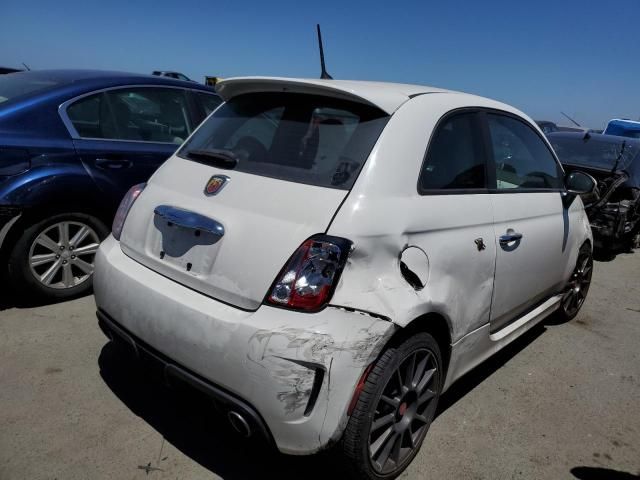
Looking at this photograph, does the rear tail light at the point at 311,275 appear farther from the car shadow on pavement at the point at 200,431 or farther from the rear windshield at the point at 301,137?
the car shadow on pavement at the point at 200,431

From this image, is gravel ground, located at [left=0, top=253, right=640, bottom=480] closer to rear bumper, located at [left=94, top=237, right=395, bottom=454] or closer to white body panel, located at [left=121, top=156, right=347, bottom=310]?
rear bumper, located at [left=94, top=237, right=395, bottom=454]

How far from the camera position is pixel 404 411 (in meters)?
2.29

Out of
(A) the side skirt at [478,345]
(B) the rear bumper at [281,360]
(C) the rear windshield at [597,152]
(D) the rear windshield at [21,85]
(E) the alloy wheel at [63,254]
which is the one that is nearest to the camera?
(B) the rear bumper at [281,360]

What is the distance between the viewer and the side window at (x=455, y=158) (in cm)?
235

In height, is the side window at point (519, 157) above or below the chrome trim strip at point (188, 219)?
A: below

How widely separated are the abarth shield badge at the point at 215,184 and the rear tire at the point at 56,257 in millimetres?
1839

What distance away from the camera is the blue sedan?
11.2 feet

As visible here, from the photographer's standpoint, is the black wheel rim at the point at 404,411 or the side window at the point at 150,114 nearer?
the black wheel rim at the point at 404,411

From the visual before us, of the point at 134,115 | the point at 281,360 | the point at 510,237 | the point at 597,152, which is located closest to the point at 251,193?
the point at 281,360

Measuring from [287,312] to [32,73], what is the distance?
3645 millimetres

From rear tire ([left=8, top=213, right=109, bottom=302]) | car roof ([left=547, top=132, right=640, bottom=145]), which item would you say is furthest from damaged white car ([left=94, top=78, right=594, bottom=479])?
car roof ([left=547, top=132, right=640, bottom=145])

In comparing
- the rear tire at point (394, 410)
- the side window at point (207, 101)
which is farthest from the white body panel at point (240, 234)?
the side window at point (207, 101)

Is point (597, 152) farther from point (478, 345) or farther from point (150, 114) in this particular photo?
point (150, 114)

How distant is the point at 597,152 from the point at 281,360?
22.1 ft
